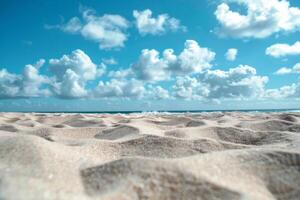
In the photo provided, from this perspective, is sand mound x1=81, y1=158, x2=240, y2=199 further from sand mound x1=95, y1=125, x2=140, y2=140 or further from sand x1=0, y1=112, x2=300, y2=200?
sand mound x1=95, y1=125, x2=140, y2=140

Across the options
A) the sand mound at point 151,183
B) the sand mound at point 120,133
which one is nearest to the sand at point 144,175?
the sand mound at point 151,183

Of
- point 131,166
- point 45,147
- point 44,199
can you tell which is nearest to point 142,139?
point 45,147

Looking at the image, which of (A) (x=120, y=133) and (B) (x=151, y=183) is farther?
(A) (x=120, y=133)

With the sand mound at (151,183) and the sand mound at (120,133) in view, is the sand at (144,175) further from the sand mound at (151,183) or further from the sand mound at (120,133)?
the sand mound at (120,133)

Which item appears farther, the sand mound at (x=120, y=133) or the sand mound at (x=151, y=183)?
the sand mound at (x=120, y=133)

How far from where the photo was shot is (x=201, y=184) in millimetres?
1320

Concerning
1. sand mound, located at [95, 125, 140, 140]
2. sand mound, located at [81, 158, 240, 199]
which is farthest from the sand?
sand mound, located at [95, 125, 140, 140]

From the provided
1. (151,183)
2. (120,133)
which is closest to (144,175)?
(151,183)

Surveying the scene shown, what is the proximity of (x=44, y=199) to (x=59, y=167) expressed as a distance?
1.41 feet

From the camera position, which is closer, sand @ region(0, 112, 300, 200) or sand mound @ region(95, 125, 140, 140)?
sand @ region(0, 112, 300, 200)

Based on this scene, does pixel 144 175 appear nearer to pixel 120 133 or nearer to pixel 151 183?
pixel 151 183

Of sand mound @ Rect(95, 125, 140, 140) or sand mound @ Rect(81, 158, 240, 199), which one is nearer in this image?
sand mound @ Rect(81, 158, 240, 199)

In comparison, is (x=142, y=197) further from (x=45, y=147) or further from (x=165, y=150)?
(x=165, y=150)

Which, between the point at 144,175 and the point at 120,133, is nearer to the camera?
the point at 144,175
